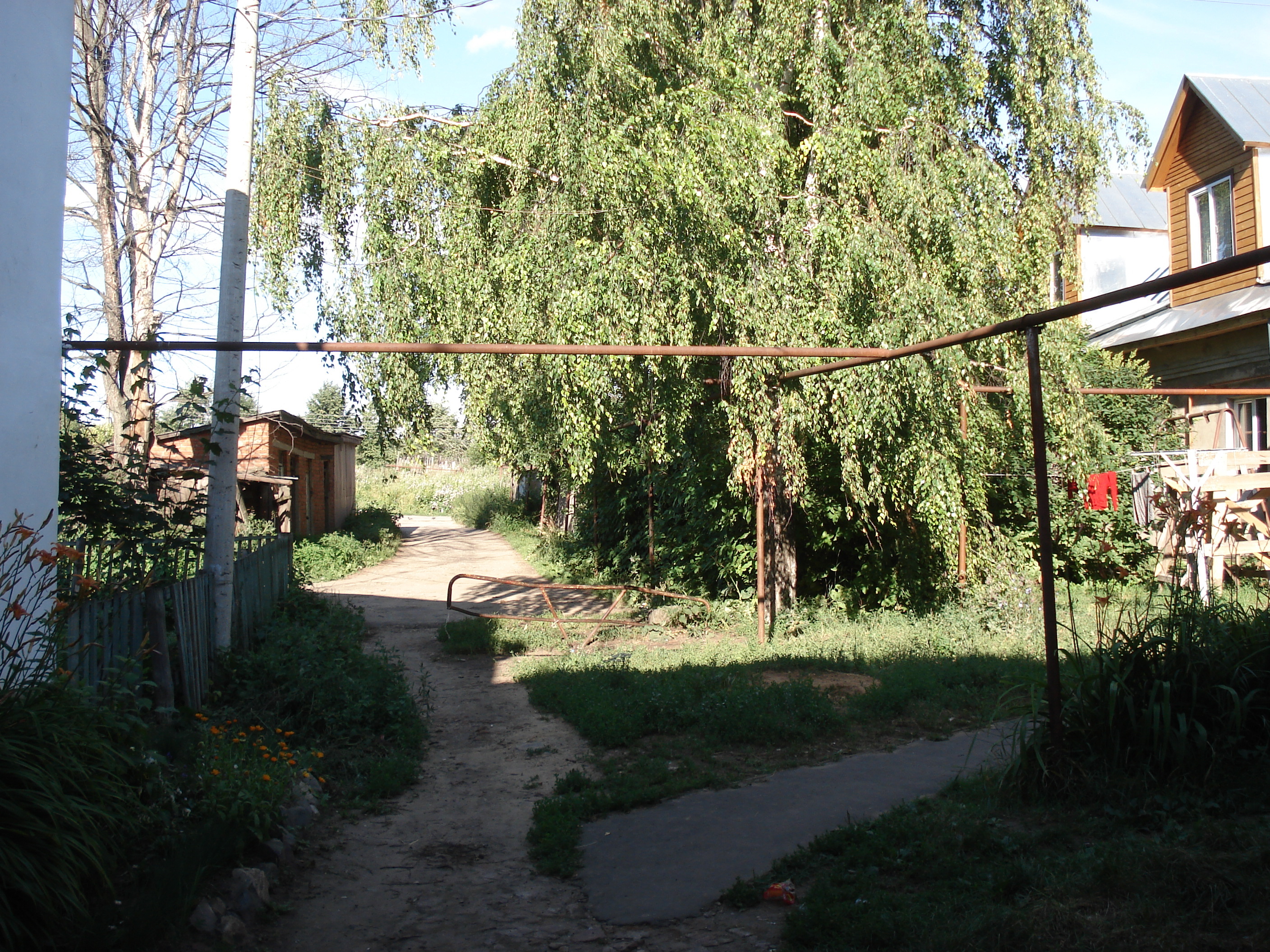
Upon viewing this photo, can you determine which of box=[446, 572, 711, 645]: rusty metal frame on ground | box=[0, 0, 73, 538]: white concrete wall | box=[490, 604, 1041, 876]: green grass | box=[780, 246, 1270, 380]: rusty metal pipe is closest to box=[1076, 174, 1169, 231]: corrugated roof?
box=[490, 604, 1041, 876]: green grass

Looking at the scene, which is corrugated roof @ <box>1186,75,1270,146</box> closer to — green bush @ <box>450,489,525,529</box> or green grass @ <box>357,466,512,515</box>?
green bush @ <box>450,489,525,529</box>

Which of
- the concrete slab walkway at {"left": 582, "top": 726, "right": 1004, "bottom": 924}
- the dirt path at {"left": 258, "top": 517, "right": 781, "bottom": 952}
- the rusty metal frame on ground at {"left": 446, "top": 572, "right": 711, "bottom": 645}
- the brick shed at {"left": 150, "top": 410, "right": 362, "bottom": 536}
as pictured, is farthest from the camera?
the brick shed at {"left": 150, "top": 410, "right": 362, "bottom": 536}

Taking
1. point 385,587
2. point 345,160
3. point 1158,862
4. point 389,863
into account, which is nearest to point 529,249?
point 345,160

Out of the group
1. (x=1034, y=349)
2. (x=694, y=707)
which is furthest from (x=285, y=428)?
(x=1034, y=349)

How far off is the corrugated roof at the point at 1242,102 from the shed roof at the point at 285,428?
590 inches

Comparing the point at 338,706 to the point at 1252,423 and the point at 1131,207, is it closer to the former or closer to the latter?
the point at 1252,423

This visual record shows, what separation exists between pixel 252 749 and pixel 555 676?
388 centimetres

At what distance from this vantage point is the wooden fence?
492 centimetres

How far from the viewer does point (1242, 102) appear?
45.0 feet

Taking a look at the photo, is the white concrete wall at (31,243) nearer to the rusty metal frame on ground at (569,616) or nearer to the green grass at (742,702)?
the green grass at (742,702)

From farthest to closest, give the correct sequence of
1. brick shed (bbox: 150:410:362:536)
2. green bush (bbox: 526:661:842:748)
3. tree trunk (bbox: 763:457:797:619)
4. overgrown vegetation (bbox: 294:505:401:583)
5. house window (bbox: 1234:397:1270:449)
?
overgrown vegetation (bbox: 294:505:401:583) < brick shed (bbox: 150:410:362:536) < house window (bbox: 1234:397:1270:449) < tree trunk (bbox: 763:457:797:619) < green bush (bbox: 526:661:842:748)

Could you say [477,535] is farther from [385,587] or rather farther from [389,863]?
[389,863]

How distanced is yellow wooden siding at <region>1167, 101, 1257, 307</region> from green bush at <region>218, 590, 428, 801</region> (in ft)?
42.9

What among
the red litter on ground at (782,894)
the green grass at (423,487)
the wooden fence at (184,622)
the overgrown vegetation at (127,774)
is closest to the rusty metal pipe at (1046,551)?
the red litter on ground at (782,894)
